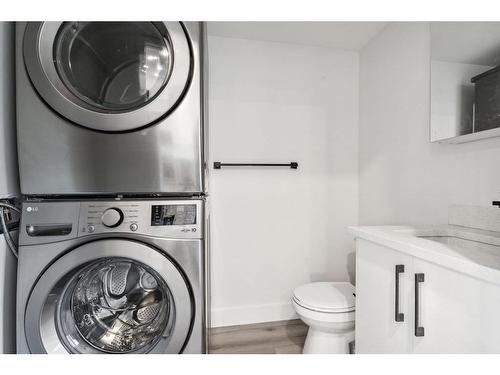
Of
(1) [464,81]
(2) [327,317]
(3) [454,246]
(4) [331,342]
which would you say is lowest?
(4) [331,342]

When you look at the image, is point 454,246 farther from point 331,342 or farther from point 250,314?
point 250,314

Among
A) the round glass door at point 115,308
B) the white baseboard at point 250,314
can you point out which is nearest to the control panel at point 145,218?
the round glass door at point 115,308

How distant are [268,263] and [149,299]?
1.00 meters

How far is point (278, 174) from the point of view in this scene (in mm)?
1827

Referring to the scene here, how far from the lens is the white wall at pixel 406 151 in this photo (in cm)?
110

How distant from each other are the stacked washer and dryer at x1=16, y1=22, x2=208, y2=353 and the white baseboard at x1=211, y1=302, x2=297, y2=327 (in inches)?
33.0

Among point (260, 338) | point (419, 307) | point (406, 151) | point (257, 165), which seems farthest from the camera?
point (257, 165)

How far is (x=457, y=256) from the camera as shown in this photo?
69 centimetres

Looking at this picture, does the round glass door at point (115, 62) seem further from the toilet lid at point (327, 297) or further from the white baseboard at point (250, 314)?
the white baseboard at point (250, 314)

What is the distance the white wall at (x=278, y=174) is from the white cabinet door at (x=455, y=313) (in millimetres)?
1089

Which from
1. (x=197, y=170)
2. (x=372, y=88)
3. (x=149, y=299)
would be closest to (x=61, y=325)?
(x=149, y=299)

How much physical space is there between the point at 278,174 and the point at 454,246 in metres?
1.16

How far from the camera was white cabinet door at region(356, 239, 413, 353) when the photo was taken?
33.0 inches

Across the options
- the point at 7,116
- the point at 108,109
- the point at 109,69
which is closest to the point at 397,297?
the point at 108,109
